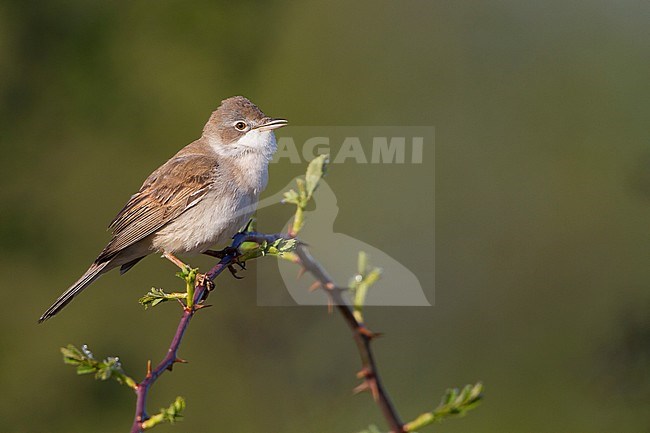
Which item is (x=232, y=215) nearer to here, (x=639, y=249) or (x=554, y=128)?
(x=639, y=249)

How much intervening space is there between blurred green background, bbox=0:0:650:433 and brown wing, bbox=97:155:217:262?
8.02 ft

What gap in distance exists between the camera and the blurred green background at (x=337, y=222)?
7.48m

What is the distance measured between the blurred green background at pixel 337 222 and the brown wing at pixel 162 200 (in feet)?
8.02

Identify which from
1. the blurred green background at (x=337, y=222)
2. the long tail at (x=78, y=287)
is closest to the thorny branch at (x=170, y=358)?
the long tail at (x=78, y=287)

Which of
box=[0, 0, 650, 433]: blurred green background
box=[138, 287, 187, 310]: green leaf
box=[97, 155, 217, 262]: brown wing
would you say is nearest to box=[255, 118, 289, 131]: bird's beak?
box=[97, 155, 217, 262]: brown wing

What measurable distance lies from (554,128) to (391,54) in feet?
7.45

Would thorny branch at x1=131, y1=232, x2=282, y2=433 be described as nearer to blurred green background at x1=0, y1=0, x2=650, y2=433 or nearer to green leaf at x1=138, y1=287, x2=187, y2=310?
green leaf at x1=138, y1=287, x2=187, y2=310

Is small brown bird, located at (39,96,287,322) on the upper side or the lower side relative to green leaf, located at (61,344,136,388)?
upper

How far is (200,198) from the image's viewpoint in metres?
4.94

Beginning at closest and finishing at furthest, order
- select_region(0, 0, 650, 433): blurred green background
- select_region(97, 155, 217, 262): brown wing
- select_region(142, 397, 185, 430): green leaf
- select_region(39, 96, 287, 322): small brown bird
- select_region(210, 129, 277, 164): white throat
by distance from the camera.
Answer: select_region(142, 397, 185, 430): green leaf, select_region(39, 96, 287, 322): small brown bird, select_region(97, 155, 217, 262): brown wing, select_region(210, 129, 277, 164): white throat, select_region(0, 0, 650, 433): blurred green background

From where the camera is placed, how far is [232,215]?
4.77 metres

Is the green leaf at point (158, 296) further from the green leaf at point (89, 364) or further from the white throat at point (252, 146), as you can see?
the white throat at point (252, 146)

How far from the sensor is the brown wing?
495 centimetres

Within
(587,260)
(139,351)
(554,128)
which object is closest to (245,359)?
(139,351)
